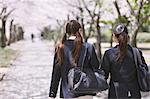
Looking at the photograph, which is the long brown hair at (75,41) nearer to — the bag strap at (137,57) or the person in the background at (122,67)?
the person in the background at (122,67)

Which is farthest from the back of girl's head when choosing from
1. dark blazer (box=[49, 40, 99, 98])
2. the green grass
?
the green grass

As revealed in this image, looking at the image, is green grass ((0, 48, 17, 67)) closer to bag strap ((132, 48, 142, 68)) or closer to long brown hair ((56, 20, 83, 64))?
long brown hair ((56, 20, 83, 64))

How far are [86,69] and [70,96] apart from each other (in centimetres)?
37

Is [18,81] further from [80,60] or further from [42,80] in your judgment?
[80,60]

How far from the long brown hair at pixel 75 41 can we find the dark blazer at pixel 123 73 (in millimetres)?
342

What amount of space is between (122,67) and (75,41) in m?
0.61

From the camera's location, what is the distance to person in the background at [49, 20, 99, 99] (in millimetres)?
4164

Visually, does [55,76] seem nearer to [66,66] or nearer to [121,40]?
[66,66]

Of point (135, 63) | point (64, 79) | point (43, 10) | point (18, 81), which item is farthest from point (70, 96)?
Answer: point (43, 10)

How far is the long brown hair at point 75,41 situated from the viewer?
4.17 m

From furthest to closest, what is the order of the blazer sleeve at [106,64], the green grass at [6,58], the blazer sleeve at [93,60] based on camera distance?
the green grass at [6,58]
the blazer sleeve at [106,64]
the blazer sleeve at [93,60]

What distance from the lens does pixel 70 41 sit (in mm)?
4254

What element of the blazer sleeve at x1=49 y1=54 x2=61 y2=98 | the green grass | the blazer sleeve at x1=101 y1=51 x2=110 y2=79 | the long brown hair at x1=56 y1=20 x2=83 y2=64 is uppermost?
the long brown hair at x1=56 y1=20 x2=83 y2=64

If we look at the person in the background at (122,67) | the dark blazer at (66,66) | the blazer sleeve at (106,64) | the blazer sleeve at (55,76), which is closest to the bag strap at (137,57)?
the person in the background at (122,67)
